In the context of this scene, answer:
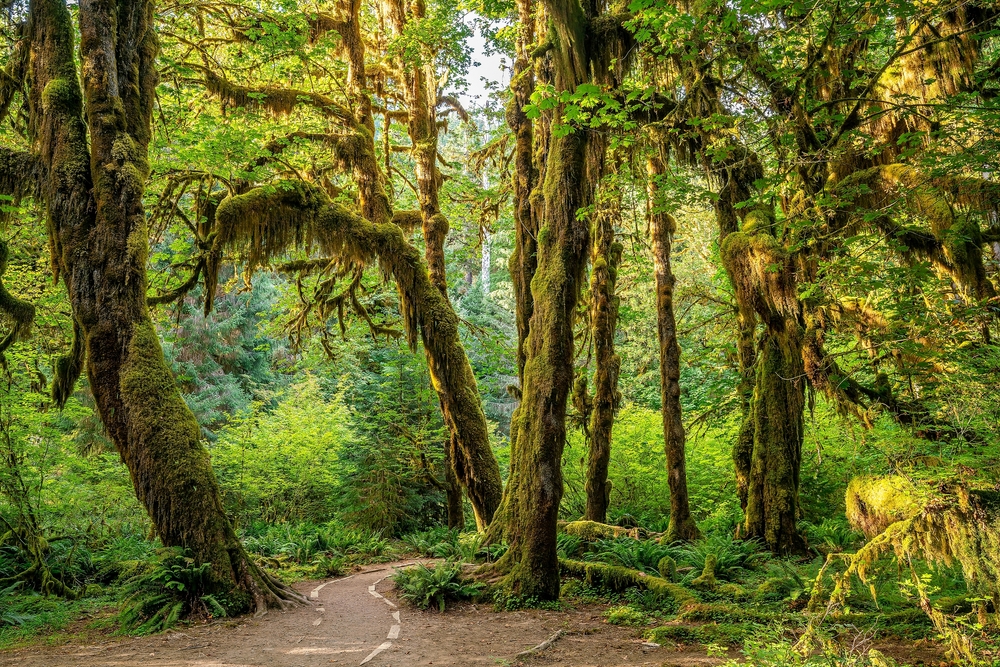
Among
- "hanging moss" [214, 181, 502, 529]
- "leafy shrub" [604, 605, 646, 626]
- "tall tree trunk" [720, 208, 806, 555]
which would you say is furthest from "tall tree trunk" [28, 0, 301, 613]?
"tall tree trunk" [720, 208, 806, 555]

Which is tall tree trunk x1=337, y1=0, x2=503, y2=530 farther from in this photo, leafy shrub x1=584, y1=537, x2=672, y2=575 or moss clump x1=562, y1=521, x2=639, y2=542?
leafy shrub x1=584, y1=537, x2=672, y2=575

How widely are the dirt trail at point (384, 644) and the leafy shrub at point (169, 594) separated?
1.38 feet

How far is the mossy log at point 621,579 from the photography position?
7.72m

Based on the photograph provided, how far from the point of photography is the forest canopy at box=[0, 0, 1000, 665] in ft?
16.8

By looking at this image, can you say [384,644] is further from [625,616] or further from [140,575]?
[140,575]

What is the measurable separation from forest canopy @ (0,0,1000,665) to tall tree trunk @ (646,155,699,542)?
6 cm

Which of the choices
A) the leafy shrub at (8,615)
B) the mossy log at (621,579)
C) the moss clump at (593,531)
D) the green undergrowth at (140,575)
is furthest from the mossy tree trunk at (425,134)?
the leafy shrub at (8,615)

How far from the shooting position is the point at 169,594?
7.25m

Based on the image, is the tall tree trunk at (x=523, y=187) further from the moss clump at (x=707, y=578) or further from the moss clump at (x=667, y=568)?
the moss clump at (x=707, y=578)

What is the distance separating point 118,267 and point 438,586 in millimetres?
6150

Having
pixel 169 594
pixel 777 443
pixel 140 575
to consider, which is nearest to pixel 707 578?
pixel 777 443

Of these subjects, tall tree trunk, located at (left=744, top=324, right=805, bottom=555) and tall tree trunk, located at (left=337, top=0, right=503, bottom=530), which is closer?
tall tree trunk, located at (left=744, top=324, right=805, bottom=555)

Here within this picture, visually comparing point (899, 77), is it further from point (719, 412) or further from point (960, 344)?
point (719, 412)

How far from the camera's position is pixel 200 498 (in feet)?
25.5
